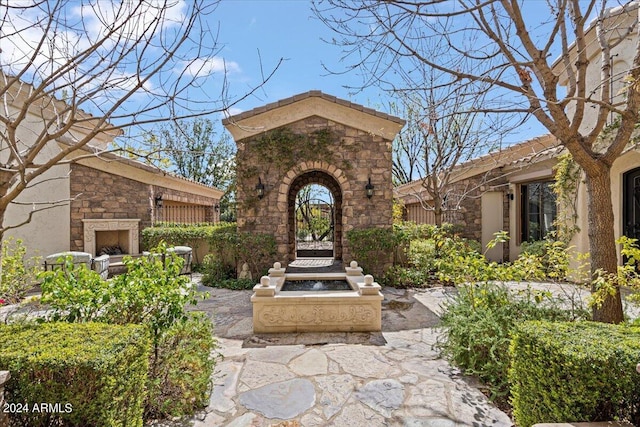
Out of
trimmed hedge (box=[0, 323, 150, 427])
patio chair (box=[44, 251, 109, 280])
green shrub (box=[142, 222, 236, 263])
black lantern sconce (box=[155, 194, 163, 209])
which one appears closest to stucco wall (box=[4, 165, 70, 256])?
patio chair (box=[44, 251, 109, 280])

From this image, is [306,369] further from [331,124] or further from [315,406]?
[331,124]

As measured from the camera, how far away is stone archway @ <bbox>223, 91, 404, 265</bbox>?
8.36m

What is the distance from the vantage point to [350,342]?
14.2ft

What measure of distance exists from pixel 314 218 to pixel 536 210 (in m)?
9.04

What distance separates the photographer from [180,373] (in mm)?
2807

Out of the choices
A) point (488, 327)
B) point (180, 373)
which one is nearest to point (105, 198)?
point (180, 373)

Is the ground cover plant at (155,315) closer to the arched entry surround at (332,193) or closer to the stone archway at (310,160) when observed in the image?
→ the stone archway at (310,160)

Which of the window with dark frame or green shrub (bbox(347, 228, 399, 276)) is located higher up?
the window with dark frame

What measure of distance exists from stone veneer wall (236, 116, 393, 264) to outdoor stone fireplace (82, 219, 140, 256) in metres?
3.99

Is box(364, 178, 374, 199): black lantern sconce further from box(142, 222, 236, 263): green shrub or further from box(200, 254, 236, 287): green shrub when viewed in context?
box(142, 222, 236, 263): green shrub

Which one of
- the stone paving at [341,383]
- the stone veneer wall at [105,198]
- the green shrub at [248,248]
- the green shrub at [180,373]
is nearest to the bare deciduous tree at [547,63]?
the stone paving at [341,383]

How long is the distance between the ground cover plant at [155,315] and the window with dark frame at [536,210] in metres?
10.6

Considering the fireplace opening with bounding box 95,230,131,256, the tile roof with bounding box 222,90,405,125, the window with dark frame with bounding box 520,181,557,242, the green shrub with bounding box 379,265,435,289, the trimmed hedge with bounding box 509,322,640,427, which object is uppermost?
the tile roof with bounding box 222,90,405,125

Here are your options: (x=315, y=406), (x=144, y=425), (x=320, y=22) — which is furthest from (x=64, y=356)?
(x=320, y=22)
